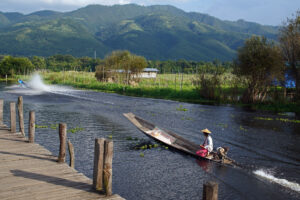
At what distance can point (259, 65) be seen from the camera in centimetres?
3675

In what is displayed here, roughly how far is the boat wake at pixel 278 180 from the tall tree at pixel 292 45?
25383mm

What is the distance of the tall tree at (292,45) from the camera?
3522cm

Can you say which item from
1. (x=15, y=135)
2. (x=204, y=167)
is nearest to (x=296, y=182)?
(x=204, y=167)

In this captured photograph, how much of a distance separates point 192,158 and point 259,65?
79.7ft

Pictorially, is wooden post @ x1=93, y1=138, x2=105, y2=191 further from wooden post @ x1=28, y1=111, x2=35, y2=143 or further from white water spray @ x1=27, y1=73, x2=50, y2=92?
white water spray @ x1=27, y1=73, x2=50, y2=92

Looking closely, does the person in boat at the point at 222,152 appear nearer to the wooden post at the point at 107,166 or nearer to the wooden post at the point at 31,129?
the wooden post at the point at 107,166

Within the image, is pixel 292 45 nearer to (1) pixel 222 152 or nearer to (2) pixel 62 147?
(1) pixel 222 152

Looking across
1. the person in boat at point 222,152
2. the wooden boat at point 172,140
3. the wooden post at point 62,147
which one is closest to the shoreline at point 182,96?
the wooden boat at point 172,140

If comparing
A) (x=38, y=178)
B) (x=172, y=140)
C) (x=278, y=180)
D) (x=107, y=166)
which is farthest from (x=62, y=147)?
(x=278, y=180)

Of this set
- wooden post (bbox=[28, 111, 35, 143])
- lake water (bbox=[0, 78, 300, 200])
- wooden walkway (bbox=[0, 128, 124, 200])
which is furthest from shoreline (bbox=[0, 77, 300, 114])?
wooden walkway (bbox=[0, 128, 124, 200])

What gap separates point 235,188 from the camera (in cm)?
1271

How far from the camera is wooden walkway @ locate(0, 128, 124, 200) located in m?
8.70

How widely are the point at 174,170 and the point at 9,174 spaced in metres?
7.43

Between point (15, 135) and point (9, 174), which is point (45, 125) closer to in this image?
point (15, 135)
